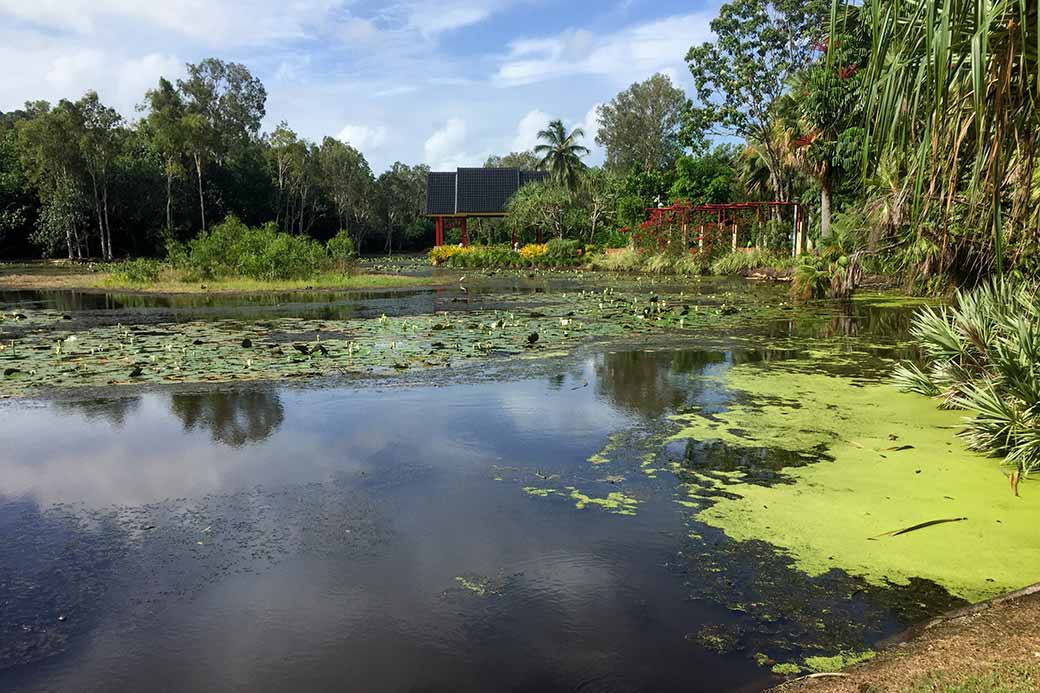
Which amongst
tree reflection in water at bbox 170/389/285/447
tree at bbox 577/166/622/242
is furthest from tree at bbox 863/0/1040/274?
tree at bbox 577/166/622/242

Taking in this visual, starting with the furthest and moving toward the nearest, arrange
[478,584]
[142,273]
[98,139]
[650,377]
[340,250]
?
1. [98,139]
2. [340,250]
3. [142,273]
4. [650,377]
5. [478,584]

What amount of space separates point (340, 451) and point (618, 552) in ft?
9.64

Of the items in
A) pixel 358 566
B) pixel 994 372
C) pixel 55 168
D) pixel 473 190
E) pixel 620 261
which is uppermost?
pixel 55 168

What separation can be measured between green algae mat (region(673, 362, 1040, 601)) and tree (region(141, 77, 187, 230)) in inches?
1792

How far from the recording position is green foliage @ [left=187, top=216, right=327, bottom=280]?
24578mm

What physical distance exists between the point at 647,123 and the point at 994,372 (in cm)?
5777

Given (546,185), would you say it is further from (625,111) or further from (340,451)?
(340,451)

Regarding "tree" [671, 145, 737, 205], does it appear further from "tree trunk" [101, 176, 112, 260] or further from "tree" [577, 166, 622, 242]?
"tree trunk" [101, 176, 112, 260]

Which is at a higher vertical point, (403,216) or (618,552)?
(403,216)

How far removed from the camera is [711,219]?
107 feet

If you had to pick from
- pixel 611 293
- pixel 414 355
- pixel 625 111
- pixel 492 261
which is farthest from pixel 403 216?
pixel 414 355

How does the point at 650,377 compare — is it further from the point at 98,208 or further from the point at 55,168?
the point at 55,168

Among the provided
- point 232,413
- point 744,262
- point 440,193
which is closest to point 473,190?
point 440,193

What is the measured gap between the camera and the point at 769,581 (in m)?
3.94
